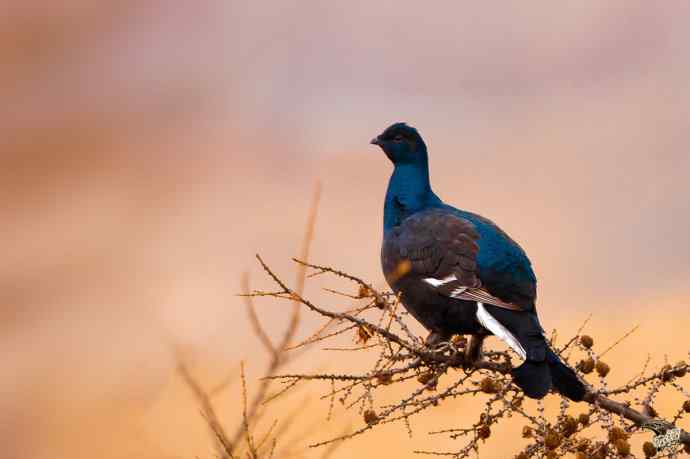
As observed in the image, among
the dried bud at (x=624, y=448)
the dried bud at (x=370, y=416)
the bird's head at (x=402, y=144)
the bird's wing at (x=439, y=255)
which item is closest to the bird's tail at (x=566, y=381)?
the dried bud at (x=624, y=448)

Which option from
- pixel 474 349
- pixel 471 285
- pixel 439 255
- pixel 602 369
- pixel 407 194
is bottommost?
pixel 602 369

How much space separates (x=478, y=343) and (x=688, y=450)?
1332 millimetres

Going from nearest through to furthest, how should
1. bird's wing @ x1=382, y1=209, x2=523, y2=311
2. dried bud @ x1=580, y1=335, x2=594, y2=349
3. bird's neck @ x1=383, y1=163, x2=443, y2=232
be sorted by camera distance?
dried bud @ x1=580, y1=335, x2=594, y2=349
bird's wing @ x1=382, y1=209, x2=523, y2=311
bird's neck @ x1=383, y1=163, x2=443, y2=232

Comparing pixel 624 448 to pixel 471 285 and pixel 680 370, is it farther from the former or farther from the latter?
pixel 471 285

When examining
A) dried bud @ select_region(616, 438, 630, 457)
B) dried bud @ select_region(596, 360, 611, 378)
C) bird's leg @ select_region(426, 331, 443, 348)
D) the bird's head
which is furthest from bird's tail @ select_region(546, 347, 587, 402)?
the bird's head

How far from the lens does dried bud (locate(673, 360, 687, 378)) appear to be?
4.69 metres

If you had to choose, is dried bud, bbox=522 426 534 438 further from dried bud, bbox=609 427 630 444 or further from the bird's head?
the bird's head

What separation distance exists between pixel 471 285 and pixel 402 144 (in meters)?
2.12

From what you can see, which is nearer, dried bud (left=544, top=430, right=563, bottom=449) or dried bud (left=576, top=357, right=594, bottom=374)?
dried bud (left=544, top=430, right=563, bottom=449)

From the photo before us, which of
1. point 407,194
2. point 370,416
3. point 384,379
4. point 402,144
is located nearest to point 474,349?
point 384,379

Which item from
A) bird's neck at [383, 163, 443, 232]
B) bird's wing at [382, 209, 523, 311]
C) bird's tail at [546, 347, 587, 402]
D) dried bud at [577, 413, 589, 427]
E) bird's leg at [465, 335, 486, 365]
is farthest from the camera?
bird's neck at [383, 163, 443, 232]

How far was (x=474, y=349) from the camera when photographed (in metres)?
5.12

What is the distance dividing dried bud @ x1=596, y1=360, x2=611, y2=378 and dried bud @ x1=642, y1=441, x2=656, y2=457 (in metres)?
0.42

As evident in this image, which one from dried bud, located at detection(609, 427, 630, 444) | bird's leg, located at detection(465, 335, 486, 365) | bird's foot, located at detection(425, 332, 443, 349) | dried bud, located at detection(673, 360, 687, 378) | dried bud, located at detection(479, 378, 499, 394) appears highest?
bird's foot, located at detection(425, 332, 443, 349)
